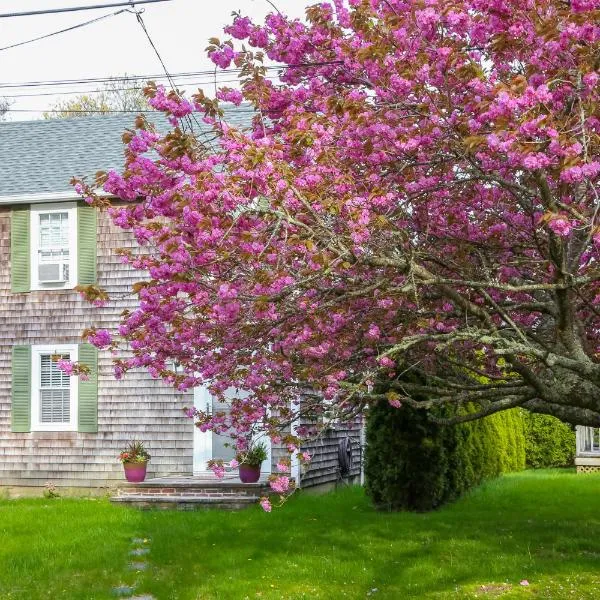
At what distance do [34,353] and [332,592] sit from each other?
10574 mm

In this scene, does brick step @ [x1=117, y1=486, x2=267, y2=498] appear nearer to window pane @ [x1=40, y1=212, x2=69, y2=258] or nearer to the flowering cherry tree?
window pane @ [x1=40, y1=212, x2=69, y2=258]

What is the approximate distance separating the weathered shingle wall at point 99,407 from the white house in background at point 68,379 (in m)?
0.02

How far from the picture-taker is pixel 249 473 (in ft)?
52.4

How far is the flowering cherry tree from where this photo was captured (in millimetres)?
6445

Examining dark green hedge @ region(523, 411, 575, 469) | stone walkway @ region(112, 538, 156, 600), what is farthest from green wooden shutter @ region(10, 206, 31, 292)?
dark green hedge @ region(523, 411, 575, 469)

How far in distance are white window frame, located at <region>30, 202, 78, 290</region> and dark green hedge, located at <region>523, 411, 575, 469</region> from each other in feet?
42.6

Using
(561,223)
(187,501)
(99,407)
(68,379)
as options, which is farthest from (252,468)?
(561,223)

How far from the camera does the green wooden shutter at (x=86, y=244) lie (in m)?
17.7

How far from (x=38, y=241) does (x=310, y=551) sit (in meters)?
9.55

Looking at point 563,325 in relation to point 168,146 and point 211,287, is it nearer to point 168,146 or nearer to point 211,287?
point 211,287

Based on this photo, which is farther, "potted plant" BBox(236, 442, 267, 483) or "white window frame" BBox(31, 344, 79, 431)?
"white window frame" BBox(31, 344, 79, 431)

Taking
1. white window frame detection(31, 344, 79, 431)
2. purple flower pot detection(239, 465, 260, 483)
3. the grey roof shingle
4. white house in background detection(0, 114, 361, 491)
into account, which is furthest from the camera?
the grey roof shingle

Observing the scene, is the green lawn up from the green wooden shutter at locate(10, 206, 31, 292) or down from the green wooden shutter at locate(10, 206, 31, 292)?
down

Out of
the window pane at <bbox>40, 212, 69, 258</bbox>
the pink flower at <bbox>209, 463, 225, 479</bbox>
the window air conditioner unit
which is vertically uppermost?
the window pane at <bbox>40, 212, 69, 258</bbox>
